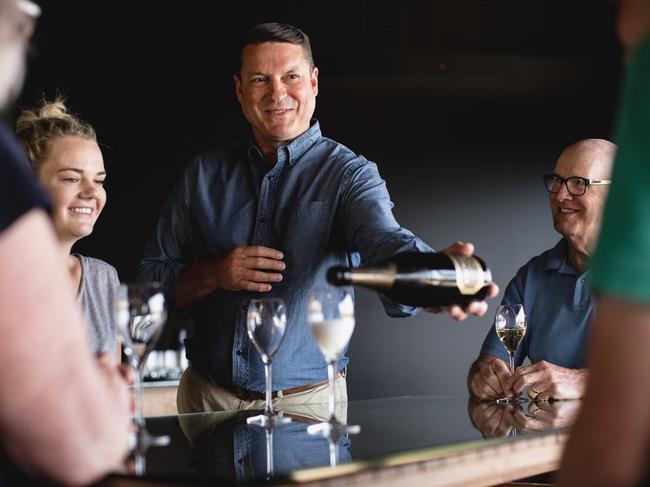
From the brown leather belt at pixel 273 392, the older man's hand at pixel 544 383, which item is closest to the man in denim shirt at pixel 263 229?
the brown leather belt at pixel 273 392

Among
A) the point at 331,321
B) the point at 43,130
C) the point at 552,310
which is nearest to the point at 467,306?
the point at 331,321

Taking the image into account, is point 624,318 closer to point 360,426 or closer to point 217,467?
point 217,467

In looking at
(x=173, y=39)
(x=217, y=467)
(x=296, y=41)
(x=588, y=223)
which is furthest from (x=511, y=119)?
(x=217, y=467)

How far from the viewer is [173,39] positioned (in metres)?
5.06

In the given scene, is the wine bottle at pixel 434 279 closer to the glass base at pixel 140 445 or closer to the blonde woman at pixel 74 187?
the glass base at pixel 140 445

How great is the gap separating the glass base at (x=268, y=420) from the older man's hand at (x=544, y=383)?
78 cm

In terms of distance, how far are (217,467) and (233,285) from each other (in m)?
1.07

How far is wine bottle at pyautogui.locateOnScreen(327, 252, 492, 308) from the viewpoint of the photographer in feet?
5.80

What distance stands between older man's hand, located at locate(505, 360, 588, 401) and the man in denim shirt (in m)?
0.51

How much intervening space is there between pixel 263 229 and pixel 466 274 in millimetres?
963

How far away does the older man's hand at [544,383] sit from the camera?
2365 mm

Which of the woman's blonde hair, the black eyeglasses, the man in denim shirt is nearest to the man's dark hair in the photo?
the man in denim shirt

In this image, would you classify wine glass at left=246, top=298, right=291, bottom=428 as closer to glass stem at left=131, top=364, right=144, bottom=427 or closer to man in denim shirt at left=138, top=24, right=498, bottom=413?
glass stem at left=131, top=364, right=144, bottom=427

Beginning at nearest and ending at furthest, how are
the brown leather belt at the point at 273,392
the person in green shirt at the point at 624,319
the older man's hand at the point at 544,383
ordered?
the person in green shirt at the point at 624,319 → the older man's hand at the point at 544,383 → the brown leather belt at the point at 273,392
